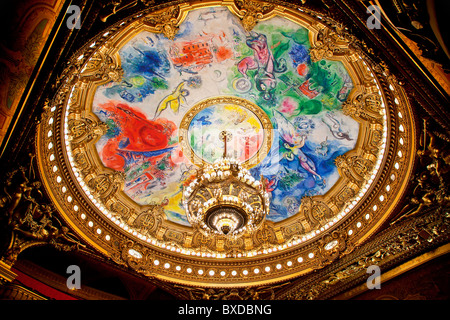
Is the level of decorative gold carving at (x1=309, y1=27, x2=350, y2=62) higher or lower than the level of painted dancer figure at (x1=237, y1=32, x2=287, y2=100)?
lower

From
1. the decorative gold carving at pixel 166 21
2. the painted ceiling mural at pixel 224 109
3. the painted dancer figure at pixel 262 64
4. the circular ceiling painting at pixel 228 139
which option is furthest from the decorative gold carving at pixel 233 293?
the decorative gold carving at pixel 166 21

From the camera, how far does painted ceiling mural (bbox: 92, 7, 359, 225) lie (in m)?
10.4

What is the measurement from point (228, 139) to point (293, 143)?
258cm

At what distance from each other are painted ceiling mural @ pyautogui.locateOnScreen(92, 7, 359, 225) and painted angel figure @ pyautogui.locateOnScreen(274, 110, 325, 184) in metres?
0.04

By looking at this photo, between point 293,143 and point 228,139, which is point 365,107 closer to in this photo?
point 293,143

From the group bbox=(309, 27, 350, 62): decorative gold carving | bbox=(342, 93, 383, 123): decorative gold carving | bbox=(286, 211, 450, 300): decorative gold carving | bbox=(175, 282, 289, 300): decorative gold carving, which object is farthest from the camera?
bbox=(175, 282, 289, 300): decorative gold carving

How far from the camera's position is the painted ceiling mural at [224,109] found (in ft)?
34.2

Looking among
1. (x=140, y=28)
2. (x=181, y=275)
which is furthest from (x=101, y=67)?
(x=181, y=275)

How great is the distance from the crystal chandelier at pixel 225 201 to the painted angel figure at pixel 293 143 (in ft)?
11.5

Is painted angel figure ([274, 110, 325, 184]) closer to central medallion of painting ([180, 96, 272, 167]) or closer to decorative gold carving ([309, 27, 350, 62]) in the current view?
central medallion of painting ([180, 96, 272, 167])

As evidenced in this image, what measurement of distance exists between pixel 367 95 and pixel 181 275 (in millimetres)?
9069

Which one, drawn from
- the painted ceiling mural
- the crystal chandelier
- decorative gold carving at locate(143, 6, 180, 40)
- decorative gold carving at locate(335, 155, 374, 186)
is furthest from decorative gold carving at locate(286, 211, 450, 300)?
decorative gold carving at locate(143, 6, 180, 40)

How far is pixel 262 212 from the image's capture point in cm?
984
